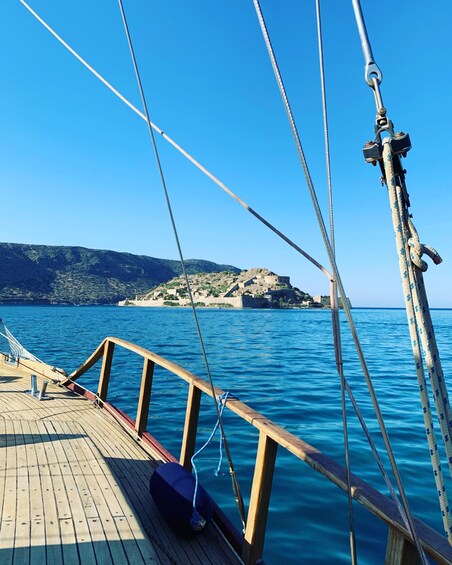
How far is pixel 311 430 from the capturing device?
28.2 ft

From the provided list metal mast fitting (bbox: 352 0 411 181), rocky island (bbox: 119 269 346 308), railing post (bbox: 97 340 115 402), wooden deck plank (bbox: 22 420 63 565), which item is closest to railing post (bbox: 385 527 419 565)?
metal mast fitting (bbox: 352 0 411 181)

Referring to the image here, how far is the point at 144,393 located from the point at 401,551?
4.17 metres

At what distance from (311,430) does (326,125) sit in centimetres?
734

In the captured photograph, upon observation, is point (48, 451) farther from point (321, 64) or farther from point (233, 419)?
point (233, 419)

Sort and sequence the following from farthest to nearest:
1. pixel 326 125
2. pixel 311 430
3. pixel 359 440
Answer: pixel 311 430, pixel 359 440, pixel 326 125

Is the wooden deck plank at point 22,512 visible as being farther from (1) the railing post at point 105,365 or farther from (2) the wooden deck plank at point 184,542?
(1) the railing post at point 105,365

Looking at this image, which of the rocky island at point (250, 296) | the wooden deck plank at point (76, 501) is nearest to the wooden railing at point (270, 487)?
the wooden deck plank at point (76, 501)

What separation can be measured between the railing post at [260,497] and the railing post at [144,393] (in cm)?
266

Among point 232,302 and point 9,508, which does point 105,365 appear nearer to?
point 9,508

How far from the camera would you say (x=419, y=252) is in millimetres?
1846

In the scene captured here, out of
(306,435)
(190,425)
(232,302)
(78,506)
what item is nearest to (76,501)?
(78,506)

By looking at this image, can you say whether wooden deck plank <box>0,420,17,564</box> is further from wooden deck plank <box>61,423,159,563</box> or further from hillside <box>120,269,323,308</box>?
hillside <box>120,269,323,308</box>

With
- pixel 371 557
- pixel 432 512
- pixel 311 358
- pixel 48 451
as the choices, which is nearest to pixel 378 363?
pixel 311 358

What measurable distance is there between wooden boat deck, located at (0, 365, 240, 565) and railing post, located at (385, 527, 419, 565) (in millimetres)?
1552
